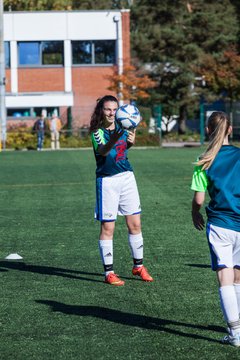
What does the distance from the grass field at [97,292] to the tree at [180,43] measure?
154ft

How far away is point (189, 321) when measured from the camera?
7320 mm

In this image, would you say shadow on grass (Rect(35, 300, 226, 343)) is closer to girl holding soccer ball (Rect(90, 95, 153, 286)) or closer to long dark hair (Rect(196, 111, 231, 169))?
girl holding soccer ball (Rect(90, 95, 153, 286))

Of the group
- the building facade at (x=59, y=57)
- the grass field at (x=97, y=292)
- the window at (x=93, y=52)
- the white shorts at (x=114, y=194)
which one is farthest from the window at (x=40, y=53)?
the white shorts at (x=114, y=194)

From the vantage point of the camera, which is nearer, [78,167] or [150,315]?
[150,315]

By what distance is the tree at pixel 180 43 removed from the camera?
2500 inches

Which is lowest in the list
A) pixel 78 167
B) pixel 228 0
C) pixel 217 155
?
Answer: pixel 78 167

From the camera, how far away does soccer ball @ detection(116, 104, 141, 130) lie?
8.21 meters

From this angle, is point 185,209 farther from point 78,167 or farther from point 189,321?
point 78,167

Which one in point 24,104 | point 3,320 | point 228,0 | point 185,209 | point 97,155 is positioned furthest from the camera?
point 228,0

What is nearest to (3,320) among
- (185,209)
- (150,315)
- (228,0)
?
(150,315)

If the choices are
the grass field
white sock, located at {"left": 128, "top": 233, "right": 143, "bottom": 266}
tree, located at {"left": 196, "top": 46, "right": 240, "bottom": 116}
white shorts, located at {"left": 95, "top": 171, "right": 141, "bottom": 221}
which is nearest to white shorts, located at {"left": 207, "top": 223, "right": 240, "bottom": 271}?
the grass field

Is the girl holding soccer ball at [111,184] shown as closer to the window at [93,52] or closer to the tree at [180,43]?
the window at [93,52]

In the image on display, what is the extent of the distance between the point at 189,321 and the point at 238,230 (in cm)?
123

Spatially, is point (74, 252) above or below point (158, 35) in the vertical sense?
below
